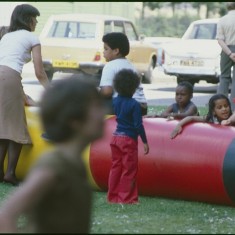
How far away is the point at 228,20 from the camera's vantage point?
1222cm

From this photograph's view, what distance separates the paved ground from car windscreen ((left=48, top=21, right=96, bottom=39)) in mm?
1063

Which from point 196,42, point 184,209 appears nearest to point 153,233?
point 184,209

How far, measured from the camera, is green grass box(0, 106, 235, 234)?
6523mm

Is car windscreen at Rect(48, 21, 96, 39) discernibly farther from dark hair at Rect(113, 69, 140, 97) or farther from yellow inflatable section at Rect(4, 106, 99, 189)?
dark hair at Rect(113, 69, 140, 97)

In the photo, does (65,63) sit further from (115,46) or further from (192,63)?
(115,46)

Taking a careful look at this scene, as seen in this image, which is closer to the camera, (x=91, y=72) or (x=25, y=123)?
(x=25, y=123)

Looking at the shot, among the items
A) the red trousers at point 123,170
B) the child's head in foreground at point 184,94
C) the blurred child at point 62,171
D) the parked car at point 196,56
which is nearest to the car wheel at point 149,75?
the parked car at point 196,56

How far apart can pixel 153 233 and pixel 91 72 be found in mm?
15842

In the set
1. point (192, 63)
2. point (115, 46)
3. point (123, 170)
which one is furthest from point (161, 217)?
point (192, 63)

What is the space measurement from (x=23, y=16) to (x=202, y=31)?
553 inches

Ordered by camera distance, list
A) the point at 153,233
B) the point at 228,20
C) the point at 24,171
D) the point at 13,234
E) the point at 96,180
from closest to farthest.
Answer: the point at 13,234 < the point at 153,233 < the point at 96,180 < the point at 24,171 < the point at 228,20

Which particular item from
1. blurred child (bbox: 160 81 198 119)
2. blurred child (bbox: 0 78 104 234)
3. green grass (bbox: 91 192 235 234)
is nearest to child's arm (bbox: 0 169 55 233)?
blurred child (bbox: 0 78 104 234)

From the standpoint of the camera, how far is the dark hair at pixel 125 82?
736 centimetres

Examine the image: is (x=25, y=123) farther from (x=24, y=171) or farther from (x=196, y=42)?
(x=196, y=42)
